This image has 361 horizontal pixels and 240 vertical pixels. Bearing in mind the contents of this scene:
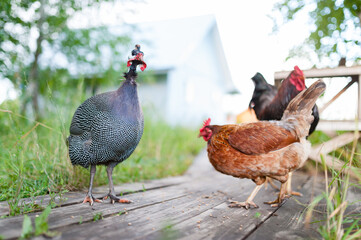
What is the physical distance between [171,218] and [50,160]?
1.72m

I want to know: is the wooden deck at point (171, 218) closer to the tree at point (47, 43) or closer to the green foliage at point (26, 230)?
the green foliage at point (26, 230)

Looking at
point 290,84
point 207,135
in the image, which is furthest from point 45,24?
point 290,84

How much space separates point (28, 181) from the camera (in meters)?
2.61

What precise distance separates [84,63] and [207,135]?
506cm

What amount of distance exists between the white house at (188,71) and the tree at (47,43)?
494 centimetres

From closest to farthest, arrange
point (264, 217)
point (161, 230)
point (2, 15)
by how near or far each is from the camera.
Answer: point (161, 230) < point (264, 217) < point (2, 15)

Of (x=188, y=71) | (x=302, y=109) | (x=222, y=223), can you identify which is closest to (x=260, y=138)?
(x=302, y=109)

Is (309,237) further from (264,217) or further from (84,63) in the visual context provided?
(84,63)

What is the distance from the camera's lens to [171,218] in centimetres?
199

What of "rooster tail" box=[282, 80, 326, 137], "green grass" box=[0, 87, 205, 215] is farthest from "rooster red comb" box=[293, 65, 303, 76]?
"green grass" box=[0, 87, 205, 215]

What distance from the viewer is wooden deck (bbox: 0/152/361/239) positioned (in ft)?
5.26

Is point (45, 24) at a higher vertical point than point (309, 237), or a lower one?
higher

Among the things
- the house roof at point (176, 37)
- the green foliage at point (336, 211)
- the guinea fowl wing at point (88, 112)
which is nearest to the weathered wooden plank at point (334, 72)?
the green foliage at point (336, 211)

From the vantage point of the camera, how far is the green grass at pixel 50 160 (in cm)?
237
